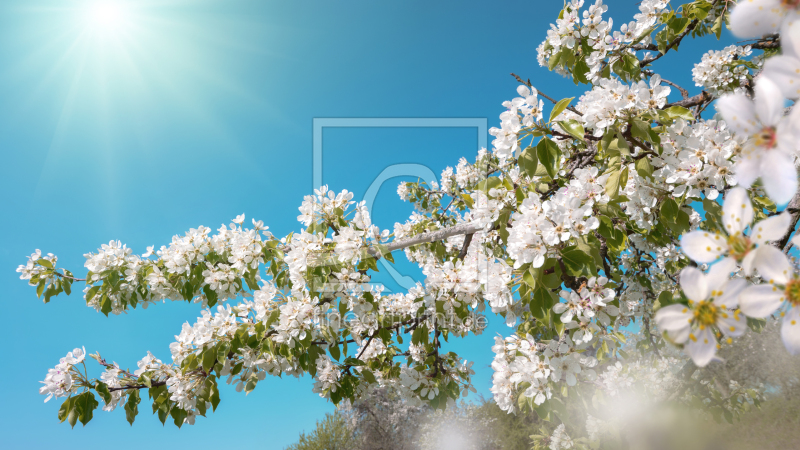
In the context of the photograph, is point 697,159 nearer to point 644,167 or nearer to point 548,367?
point 644,167

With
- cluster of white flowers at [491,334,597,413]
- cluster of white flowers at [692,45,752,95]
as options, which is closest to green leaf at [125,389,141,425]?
cluster of white flowers at [491,334,597,413]

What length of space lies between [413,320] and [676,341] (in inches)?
132

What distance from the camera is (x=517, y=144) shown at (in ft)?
7.63

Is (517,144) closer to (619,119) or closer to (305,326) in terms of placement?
(619,119)

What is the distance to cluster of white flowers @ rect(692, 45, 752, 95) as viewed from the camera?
14.8 ft

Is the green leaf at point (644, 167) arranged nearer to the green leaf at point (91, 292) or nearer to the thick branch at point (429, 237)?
the thick branch at point (429, 237)

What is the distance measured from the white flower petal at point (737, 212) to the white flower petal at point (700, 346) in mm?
238

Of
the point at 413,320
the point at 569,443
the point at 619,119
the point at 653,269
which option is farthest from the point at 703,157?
the point at 569,443

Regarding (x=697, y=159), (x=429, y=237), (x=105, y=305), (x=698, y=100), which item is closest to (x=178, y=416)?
(x=105, y=305)

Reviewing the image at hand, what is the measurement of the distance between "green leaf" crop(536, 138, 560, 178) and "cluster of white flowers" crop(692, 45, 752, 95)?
11.8 feet

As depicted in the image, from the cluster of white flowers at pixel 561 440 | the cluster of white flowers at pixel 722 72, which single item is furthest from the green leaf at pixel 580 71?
the cluster of white flowers at pixel 561 440

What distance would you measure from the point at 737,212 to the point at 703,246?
0.32 feet

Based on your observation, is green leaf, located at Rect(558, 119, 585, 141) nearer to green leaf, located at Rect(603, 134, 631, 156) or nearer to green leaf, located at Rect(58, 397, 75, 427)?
green leaf, located at Rect(603, 134, 631, 156)

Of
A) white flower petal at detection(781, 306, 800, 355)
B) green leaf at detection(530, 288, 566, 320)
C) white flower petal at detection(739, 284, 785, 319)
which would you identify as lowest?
white flower petal at detection(781, 306, 800, 355)
